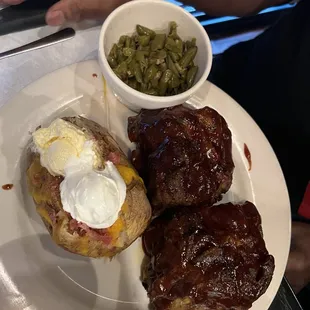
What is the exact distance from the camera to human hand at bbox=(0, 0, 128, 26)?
155 cm

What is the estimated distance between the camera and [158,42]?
4.79 ft

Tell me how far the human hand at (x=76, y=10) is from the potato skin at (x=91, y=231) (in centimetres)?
39

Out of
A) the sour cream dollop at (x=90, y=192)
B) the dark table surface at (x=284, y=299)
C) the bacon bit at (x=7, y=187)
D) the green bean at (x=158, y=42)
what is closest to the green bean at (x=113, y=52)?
the green bean at (x=158, y=42)

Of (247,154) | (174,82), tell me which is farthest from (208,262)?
(174,82)

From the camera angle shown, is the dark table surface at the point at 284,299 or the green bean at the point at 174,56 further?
the dark table surface at the point at 284,299

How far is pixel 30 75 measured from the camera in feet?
5.19

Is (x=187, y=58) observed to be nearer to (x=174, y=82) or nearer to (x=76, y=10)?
(x=174, y=82)

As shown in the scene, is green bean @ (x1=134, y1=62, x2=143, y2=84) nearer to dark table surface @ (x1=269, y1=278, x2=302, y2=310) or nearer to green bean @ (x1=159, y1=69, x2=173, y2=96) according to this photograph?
green bean @ (x1=159, y1=69, x2=173, y2=96)

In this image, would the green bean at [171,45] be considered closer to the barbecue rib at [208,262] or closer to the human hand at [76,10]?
the human hand at [76,10]

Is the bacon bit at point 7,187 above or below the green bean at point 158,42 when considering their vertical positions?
below

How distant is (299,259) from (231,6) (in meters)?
0.92

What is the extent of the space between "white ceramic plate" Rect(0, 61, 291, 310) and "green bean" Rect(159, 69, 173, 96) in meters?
0.13

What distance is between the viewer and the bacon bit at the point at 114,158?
129 centimetres

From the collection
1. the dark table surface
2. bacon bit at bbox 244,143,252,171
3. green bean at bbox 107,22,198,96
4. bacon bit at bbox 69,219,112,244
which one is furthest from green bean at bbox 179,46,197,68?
the dark table surface
